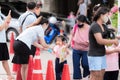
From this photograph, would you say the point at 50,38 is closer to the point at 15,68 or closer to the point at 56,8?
the point at 15,68

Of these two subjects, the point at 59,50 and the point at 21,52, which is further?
the point at 59,50

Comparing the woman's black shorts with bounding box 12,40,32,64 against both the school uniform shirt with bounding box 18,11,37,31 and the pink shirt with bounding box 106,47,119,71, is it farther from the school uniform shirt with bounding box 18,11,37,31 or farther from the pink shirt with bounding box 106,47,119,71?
the pink shirt with bounding box 106,47,119,71

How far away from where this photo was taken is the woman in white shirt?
29.8ft

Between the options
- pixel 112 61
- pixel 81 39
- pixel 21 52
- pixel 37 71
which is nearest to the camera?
pixel 112 61

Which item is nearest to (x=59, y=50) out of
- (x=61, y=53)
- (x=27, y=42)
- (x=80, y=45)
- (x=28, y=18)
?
(x=61, y=53)

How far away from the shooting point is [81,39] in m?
10.4

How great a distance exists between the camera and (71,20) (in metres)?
21.4

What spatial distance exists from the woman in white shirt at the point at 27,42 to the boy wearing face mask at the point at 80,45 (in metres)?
1.32

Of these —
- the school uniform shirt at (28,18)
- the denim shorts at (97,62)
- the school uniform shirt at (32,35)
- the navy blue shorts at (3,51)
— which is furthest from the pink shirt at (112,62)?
the navy blue shorts at (3,51)

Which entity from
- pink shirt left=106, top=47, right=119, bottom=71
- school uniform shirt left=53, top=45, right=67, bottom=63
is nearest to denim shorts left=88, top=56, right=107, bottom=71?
pink shirt left=106, top=47, right=119, bottom=71

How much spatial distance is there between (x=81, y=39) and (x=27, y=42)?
167cm

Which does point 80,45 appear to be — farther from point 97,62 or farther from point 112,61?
point 97,62

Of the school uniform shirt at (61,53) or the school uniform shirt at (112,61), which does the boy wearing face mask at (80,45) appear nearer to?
the school uniform shirt at (61,53)

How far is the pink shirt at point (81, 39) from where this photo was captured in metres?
10.4
